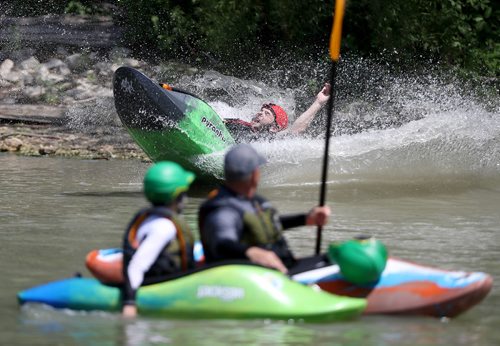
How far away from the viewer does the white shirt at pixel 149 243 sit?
5.79m

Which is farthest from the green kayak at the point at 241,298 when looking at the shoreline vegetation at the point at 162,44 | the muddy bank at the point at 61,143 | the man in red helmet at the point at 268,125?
the shoreline vegetation at the point at 162,44

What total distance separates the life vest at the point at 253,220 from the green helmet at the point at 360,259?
13.1 inches

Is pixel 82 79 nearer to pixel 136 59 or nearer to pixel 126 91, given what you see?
pixel 136 59

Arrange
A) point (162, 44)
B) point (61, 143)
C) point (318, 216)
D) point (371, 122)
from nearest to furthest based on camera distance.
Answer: point (318, 216), point (61, 143), point (371, 122), point (162, 44)

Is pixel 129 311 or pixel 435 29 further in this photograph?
pixel 435 29

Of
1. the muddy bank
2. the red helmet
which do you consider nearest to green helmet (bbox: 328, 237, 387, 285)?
the red helmet

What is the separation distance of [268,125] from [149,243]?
20.5 feet

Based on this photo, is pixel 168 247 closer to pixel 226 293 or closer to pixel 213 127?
pixel 226 293

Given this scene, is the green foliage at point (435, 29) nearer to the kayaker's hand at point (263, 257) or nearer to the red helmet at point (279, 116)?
the red helmet at point (279, 116)

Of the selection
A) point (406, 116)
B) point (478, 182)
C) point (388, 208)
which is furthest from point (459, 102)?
point (388, 208)

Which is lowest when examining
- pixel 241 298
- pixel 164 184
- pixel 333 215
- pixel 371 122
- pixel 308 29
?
pixel 333 215

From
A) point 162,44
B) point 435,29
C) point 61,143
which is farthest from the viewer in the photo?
point 162,44

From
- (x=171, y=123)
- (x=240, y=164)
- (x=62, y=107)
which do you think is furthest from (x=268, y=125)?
(x=240, y=164)

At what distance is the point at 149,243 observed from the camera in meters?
5.79
